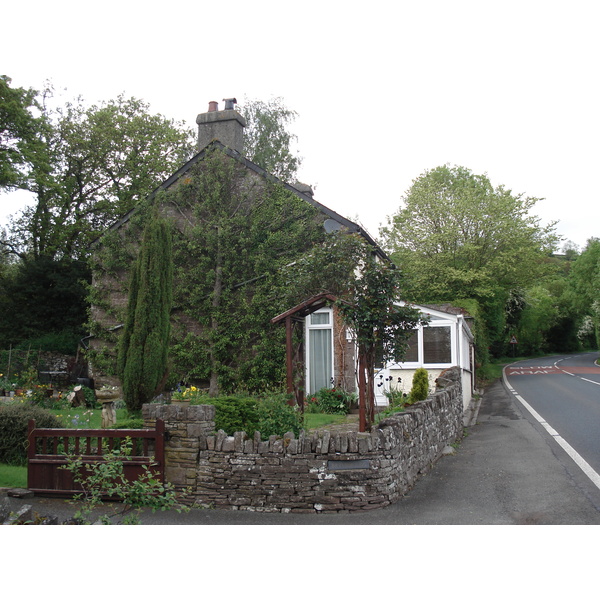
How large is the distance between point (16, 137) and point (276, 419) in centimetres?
1932

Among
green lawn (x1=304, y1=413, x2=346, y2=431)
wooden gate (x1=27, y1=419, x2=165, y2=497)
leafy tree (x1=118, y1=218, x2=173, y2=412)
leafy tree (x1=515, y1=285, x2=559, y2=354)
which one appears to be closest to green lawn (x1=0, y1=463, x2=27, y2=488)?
wooden gate (x1=27, y1=419, x2=165, y2=497)

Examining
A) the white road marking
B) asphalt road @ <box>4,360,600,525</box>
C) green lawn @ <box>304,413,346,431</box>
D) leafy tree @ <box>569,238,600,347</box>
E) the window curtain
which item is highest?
leafy tree @ <box>569,238,600,347</box>

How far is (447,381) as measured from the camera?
13461mm

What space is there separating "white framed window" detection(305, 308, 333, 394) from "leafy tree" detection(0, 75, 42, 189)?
12201mm

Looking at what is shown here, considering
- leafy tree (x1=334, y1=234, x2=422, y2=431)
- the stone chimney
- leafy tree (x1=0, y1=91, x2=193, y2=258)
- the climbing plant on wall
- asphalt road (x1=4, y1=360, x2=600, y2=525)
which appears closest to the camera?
asphalt road (x1=4, y1=360, x2=600, y2=525)

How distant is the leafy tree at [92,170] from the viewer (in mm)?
25094

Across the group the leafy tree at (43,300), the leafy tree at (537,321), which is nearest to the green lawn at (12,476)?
the leafy tree at (43,300)

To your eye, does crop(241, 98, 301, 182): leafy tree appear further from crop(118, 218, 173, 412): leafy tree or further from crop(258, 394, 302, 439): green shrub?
crop(258, 394, 302, 439): green shrub

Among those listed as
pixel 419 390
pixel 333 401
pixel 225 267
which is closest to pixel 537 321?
pixel 225 267

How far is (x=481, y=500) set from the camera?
6820mm

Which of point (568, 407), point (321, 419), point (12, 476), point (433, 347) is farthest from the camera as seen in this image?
point (568, 407)

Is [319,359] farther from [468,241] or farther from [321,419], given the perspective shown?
[468,241]

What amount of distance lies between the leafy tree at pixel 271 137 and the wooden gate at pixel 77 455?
23577 mm

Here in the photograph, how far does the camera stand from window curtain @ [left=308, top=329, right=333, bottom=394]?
1539 cm
